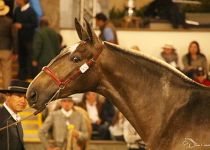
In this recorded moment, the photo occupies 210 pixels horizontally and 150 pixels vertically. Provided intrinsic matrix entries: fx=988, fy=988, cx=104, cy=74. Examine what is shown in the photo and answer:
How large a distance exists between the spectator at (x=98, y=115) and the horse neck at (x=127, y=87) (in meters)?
7.39

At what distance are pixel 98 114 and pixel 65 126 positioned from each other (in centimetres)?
149

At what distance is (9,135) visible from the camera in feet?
30.3

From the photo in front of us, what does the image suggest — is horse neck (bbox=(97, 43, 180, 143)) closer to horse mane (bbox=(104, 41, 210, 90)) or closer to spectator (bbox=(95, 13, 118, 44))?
horse mane (bbox=(104, 41, 210, 90))

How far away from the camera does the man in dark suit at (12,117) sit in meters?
9.21

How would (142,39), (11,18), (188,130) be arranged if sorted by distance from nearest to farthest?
(188,130) < (11,18) < (142,39)

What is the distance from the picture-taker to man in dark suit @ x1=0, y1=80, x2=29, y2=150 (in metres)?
9.21

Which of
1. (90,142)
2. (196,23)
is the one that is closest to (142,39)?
(196,23)

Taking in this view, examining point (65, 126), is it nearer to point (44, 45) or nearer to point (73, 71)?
point (44, 45)

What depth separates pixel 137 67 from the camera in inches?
317

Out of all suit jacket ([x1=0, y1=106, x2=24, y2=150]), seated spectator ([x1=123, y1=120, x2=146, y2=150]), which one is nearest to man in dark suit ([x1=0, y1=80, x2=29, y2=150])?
suit jacket ([x1=0, y1=106, x2=24, y2=150])

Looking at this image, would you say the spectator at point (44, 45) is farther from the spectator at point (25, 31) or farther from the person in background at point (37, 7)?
the person in background at point (37, 7)

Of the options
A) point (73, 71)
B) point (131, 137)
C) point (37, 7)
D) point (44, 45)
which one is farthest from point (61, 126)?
point (73, 71)

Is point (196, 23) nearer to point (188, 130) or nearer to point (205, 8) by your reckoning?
point (205, 8)

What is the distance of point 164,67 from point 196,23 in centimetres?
1264
